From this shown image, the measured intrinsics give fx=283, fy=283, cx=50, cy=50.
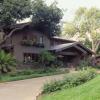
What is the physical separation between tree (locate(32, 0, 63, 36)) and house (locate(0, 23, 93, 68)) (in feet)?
4.70

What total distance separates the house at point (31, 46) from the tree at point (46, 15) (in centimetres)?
143

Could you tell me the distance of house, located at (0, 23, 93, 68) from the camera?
31.0 m

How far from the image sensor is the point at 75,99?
1083cm

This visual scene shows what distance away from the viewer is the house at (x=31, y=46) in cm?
3103

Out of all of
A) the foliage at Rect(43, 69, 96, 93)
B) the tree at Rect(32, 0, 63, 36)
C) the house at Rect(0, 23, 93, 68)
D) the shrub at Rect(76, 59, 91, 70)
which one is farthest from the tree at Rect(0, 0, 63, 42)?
the foliage at Rect(43, 69, 96, 93)

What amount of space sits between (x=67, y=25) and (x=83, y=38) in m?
3.72

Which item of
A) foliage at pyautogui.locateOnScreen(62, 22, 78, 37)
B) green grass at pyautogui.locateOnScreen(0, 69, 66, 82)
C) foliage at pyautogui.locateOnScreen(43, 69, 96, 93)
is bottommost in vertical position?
green grass at pyautogui.locateOnScreen(0, 69, 66, 82)

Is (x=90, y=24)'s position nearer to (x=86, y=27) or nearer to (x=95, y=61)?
(x=86, y=27)

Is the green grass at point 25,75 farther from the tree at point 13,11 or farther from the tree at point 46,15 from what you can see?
the tree at point 46,15

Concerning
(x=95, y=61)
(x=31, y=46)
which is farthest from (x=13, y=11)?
(x=95, y=61)

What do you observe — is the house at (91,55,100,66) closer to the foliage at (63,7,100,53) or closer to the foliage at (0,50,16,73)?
the foliage at (63,7,100,53)

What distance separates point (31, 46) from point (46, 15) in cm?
434

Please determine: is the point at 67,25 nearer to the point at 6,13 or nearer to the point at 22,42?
the point at 22,42

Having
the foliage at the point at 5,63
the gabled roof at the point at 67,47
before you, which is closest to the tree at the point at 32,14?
the gabled roof at the point at 67,47
